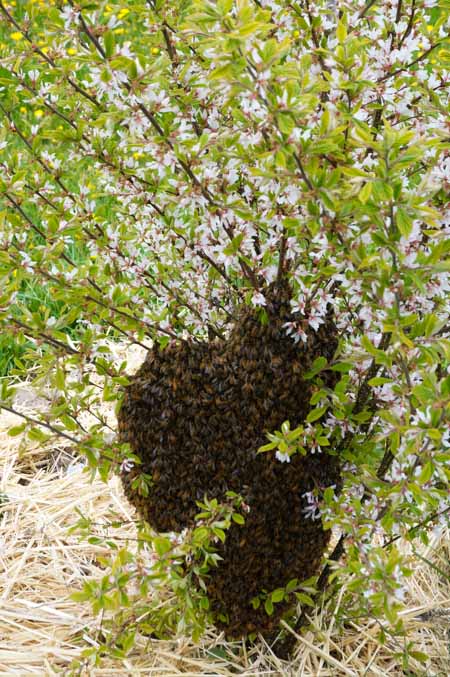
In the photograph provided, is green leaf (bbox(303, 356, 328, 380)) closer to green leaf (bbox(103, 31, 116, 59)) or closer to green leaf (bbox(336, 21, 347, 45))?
green leaf (bbox(336, 21, 347, 45))

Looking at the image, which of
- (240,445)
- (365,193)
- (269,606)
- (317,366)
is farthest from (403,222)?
(269,606)

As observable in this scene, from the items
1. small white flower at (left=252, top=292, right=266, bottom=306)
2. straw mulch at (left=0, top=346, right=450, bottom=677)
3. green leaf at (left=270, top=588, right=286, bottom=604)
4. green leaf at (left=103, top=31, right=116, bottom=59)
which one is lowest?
straw mulch at (left=0, top=346, right=450, bottom=677)

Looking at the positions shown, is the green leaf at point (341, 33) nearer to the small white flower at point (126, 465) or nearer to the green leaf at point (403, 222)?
the green leaf at point (403, 222)

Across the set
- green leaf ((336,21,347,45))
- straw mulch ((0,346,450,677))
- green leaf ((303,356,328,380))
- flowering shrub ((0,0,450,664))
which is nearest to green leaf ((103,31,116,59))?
flowering shrub ((0,0,450,664))

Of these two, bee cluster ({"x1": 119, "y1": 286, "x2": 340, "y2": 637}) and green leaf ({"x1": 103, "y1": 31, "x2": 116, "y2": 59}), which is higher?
green leaf ({"x1": 103, "y1": 31, "x2": 116, "y2": 59})

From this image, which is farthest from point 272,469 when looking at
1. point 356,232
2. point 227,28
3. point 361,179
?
point 227,28

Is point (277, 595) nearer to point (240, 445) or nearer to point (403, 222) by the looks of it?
point (240, 445)

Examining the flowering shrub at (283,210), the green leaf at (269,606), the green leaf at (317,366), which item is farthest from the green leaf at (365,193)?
A: the green leaf at (269,606)
